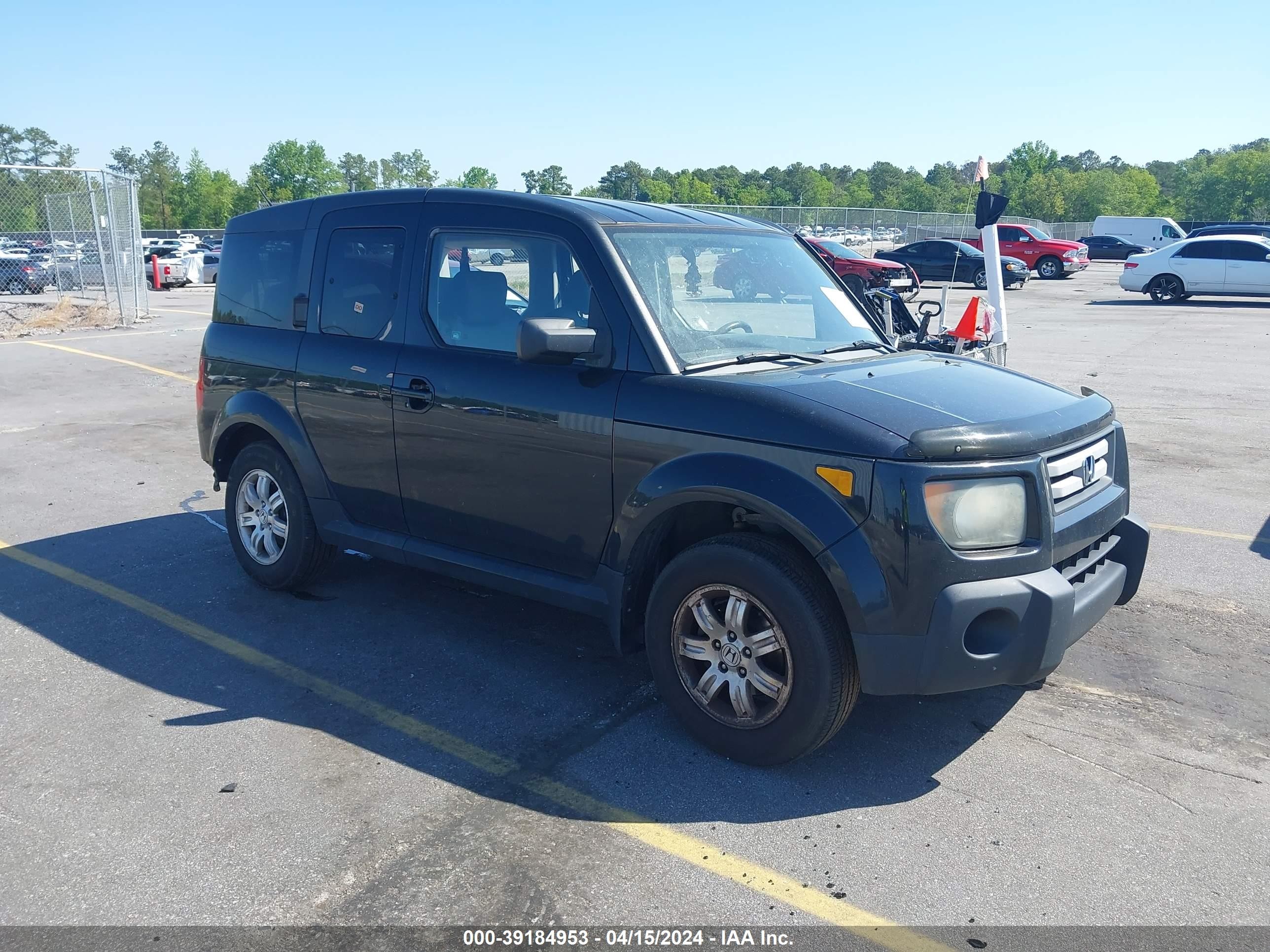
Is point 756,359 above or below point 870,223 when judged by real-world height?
below

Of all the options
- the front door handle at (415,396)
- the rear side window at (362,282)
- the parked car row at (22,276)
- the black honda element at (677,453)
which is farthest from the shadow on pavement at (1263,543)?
the parked car row at (22,276)

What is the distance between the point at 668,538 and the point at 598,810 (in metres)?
1.12

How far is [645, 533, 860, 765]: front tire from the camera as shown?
3.56 meters

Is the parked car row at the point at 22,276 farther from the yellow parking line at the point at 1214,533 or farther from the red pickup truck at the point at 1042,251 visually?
the red pickup truck at the point at 1042,251

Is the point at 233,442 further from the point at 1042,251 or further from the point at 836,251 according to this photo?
the point at 1042,251

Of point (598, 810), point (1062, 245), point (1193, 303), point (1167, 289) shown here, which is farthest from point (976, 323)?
point (1062, 245)

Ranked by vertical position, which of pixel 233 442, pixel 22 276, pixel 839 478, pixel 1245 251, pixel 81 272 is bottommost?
pixel 233 442

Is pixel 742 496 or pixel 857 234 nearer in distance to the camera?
pixel 742 496

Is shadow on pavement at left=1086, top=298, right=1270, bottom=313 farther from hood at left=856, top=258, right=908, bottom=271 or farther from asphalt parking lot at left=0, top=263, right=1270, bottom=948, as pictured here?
asphalt parking lot at left=0, top=263, right=1270, bottom=948

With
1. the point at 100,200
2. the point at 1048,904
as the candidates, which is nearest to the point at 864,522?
the point at 1048,904


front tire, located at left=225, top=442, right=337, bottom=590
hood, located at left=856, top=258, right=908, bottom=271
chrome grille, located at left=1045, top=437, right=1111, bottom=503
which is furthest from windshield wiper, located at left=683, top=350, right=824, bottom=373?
hood, located at left=856, top=258, right=908, bottom=271

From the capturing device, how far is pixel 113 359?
15.3 meters

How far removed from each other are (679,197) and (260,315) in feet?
239

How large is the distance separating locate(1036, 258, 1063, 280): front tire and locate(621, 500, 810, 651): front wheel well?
1425 inches
